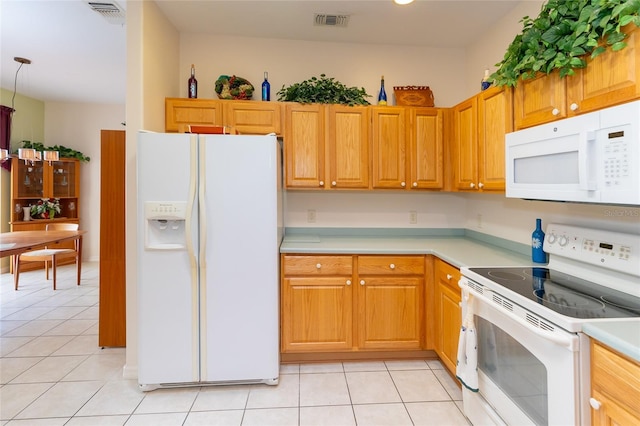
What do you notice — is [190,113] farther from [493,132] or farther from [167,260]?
[493,132]

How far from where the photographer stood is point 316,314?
2.43 metres

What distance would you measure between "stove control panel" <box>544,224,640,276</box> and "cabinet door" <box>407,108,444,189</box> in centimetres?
102

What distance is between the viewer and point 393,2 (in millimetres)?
2412

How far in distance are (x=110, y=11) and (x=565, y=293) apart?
148 inches

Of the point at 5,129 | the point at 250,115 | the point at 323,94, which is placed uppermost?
the point at 5,129

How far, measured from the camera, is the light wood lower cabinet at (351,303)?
2416 millimetres

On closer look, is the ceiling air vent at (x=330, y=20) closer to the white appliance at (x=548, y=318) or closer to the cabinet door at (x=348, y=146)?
the cabinet door at (x=348, y=146)

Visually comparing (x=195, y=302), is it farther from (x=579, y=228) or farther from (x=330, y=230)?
→ (x=579, y=228)

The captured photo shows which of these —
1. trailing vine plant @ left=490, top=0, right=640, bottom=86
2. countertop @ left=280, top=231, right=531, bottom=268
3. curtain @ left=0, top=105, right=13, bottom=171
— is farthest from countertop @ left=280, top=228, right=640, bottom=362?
curtain @ left=0, top=105, right=13, bottom=171

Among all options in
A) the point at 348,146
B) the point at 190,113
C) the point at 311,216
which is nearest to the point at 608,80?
the point at 348,146

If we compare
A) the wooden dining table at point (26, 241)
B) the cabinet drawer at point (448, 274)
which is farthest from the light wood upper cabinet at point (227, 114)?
the wooden dining table at point (26, 241)

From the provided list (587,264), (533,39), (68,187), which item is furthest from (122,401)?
(68,187)

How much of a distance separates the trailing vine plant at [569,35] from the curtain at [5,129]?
651 cm

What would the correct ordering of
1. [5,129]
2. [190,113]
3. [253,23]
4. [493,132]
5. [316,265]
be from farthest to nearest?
[5,129]
[253,23]
[190,113]
[316,265]
[493,132]
